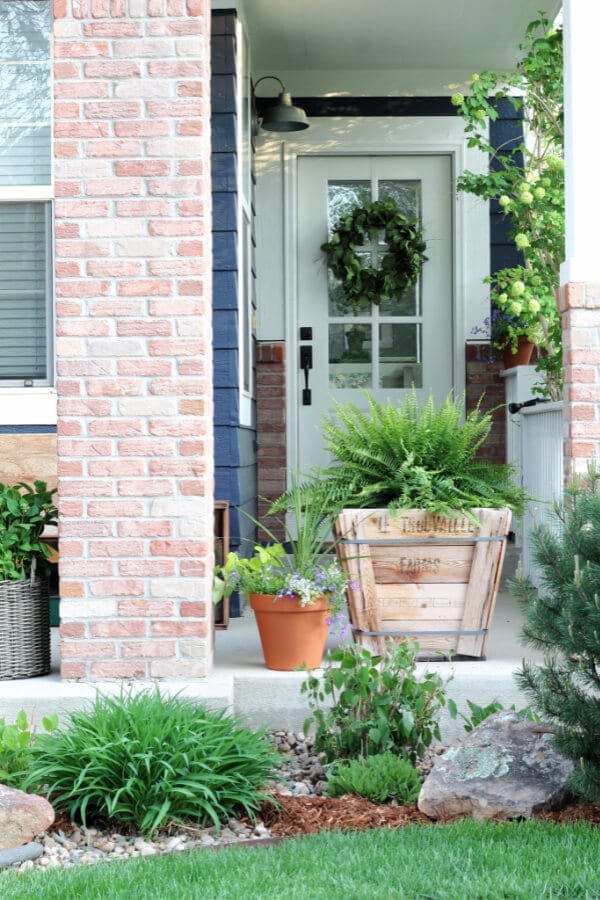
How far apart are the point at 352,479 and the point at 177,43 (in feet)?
5.02

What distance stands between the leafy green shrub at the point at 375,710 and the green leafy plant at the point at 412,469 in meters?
0.65

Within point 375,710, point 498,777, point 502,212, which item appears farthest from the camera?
point 502,212

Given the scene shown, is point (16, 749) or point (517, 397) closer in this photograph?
point (16, 749)

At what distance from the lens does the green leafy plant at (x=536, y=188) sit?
→ 5.21m

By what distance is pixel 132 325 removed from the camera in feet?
10.9

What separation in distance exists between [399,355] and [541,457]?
158 cm

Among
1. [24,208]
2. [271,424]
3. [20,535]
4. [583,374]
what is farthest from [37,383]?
[583,374]

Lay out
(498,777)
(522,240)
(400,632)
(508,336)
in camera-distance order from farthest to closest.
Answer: (508,336)
(522,240)
(400,632)
(498,777)

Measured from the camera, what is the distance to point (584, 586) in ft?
8.39

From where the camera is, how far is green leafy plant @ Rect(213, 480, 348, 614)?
3.51 m

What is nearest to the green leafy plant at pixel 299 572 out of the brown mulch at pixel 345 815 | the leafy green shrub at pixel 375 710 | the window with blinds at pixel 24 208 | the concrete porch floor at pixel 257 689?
the concrete porch floor at pixel 257 689

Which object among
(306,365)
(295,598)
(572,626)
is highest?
(306,365)

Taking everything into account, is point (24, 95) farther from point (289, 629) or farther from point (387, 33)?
point (289, 629)

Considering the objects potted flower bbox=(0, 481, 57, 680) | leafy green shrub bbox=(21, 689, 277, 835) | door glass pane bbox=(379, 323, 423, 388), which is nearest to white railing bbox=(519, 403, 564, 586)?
door glass pane bbox=(379, 323, 423, 388)
